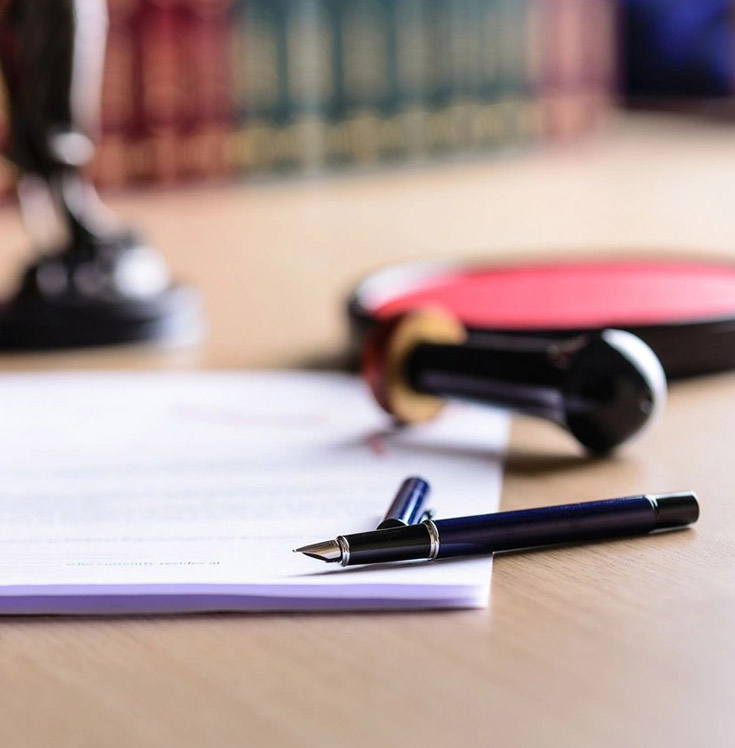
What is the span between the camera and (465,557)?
0.39m

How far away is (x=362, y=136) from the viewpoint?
→ 165 centimetres

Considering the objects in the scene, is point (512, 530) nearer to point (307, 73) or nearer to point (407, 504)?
point (407, 504)

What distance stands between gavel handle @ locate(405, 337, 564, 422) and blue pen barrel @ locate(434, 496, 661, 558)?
0.35 ft

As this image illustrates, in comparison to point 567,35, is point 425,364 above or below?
below

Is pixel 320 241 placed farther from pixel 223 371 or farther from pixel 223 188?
pixel 223 371

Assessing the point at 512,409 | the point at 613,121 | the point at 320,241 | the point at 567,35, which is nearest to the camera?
the point at 512,409

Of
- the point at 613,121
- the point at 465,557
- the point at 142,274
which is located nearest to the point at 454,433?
the point at 465,557

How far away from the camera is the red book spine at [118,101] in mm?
1432

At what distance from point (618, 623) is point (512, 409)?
0.20 m

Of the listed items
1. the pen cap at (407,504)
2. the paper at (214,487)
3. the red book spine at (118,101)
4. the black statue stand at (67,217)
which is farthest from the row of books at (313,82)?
the pen cap at (407,504)

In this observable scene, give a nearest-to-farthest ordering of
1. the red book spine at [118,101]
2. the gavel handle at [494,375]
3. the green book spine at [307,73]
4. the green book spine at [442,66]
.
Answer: the gavel handle at [494,375] < the red book spine at [118,101] < the green book spine at [307,73] < the green book spine at [442,66]

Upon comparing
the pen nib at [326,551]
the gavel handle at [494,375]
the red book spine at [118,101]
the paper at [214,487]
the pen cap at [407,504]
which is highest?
the red book spine at [118,101]

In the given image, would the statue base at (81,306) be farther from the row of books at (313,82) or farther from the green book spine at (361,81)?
the green book spine at (361,81)

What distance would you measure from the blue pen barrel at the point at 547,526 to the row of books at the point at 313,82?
46.0 inches
